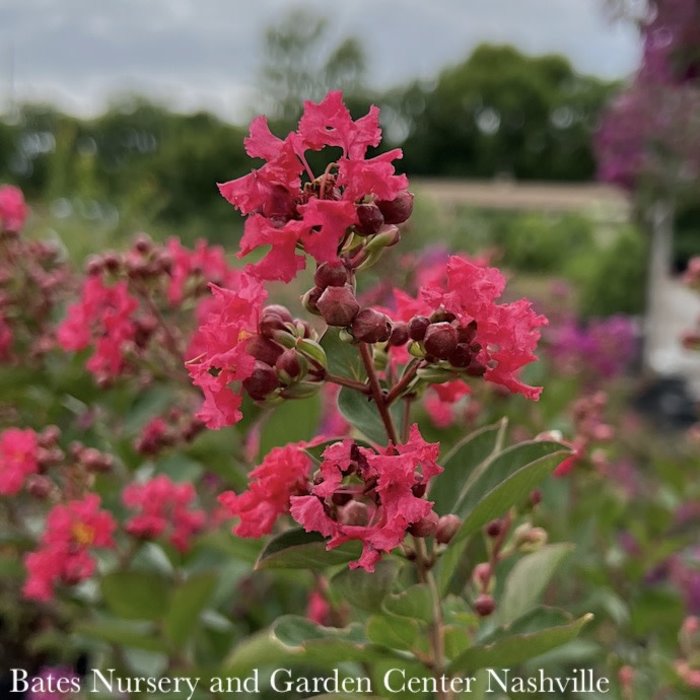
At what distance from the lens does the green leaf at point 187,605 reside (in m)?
0.90

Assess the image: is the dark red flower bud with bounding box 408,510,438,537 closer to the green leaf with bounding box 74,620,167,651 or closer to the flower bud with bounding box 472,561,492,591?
the flower bud with bounding box 472,561,492,591

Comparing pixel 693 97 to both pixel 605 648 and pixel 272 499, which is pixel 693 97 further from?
pixel 272 499

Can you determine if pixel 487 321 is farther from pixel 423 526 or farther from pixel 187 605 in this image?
pixel 187 605

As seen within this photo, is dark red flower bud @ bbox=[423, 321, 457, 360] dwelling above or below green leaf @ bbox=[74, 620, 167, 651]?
above

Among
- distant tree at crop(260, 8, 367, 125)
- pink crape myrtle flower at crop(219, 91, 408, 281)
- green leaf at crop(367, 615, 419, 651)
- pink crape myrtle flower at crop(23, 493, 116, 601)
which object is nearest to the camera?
pink crape myrtle flower at crop(219, 91, 408, 281)

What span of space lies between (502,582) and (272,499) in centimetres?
37

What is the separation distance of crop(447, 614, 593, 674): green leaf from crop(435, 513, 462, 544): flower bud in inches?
3.1

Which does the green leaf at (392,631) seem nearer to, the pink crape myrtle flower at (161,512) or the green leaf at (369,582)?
the green leaf at (369,582)

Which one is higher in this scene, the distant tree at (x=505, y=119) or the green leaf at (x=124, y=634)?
the distant tree at (x=505, y=119)

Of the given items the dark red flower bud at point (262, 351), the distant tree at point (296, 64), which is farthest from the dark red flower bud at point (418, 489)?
the distant tree at point (296, 64)

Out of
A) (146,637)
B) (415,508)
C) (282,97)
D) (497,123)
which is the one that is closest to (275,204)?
(415,508)

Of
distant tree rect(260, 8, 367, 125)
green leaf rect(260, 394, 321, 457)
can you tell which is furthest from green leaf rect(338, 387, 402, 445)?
distant tree rect(260, 8, 367, 125)

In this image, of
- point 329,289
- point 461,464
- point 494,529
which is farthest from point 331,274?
point 494,529

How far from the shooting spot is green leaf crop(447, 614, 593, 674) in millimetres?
522
